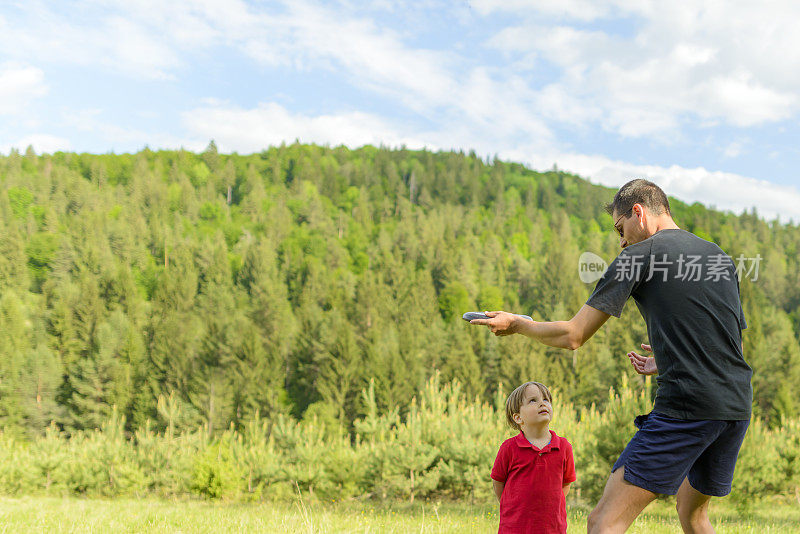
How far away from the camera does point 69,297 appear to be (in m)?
74.8

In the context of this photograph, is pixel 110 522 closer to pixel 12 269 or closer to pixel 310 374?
pixel 310 374

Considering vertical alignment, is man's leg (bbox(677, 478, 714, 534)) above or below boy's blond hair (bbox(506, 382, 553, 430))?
below

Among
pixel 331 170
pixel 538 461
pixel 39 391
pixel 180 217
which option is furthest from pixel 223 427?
pixel 331 170

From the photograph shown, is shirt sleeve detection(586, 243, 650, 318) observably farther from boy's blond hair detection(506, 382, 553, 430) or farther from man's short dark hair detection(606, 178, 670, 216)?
boy's blond hair detection(506, 382, 553, 430)

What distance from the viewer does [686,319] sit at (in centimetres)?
267

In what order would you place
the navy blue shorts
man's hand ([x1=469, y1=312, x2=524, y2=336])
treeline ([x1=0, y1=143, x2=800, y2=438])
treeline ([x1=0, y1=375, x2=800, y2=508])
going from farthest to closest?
treeline ([x1=0, y1=143, x2=800, y2=438]), treeline ([x1=0, y1=375, x2=800, y2=508]), man's hand ([x1=469, y1=312, x2=524, y2=336]), the navy blue shorts

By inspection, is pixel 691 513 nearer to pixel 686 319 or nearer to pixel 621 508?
pixel 621 508

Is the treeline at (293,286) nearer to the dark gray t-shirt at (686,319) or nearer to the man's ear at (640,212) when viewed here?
the man's ear at (640,212)

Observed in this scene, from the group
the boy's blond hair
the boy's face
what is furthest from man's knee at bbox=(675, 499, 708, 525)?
the boy's blond hair

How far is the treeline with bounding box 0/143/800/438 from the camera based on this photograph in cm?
6056

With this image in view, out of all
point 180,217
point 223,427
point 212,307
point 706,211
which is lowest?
point 223,427

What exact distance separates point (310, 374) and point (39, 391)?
26.1 meters

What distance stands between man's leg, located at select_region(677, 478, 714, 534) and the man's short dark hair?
131 centimetres

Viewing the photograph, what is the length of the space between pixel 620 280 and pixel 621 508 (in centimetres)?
95
